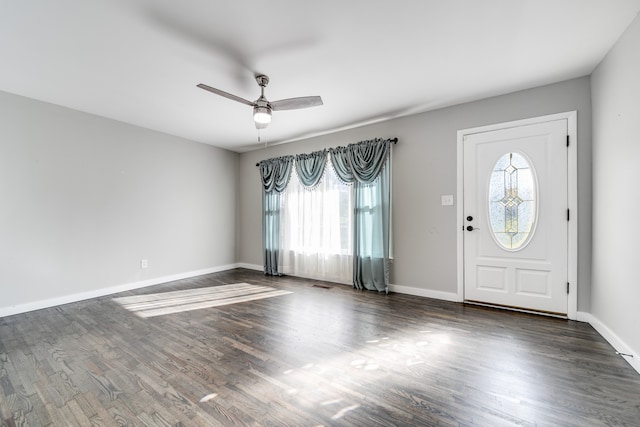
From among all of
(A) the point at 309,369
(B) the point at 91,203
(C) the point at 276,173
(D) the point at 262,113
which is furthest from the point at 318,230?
(B) the point at 91,203

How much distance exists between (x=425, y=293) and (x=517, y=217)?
1.48 m

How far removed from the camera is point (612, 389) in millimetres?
1787

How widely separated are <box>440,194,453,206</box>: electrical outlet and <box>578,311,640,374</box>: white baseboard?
5.70ft

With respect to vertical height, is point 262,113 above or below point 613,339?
above

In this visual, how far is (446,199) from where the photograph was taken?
370 centimetres

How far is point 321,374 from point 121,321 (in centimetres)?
238

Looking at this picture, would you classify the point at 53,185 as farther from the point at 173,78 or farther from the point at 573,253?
the point at 573,253

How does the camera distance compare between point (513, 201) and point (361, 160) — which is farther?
point (361, 160)

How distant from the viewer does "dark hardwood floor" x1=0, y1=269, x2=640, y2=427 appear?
1586 mm

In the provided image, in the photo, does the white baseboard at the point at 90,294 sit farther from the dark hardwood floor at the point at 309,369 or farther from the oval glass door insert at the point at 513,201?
the oval glass door insert at the point at 513,201

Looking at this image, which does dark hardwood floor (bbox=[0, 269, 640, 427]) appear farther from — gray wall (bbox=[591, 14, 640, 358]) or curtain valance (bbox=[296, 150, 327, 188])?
curtain valance (bbox=[296, 150, 327, 188])

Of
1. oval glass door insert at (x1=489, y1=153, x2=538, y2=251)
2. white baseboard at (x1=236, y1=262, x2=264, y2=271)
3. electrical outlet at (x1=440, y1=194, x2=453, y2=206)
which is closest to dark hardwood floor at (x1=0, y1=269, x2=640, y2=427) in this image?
oval glass door insert at (x1=489, y1=153, x2=538, y2=251)

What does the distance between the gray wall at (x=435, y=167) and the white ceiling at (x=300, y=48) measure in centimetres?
19

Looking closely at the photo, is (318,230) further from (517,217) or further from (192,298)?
(517,217)
